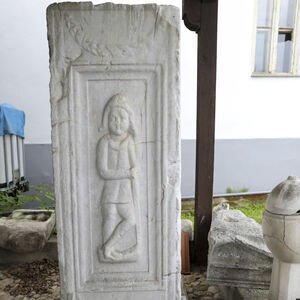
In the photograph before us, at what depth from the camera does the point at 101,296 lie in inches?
68.5

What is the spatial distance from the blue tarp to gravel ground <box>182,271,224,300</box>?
312cm

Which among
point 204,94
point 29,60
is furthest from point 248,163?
point 29,60

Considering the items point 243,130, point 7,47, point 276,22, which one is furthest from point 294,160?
point 7,47

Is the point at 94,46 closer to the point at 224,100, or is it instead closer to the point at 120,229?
the point at 120,229

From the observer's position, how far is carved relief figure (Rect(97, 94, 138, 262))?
1547 mm

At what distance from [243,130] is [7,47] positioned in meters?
4.21

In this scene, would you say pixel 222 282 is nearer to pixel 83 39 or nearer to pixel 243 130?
pixel 83 39

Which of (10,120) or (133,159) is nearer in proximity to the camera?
(133,159)

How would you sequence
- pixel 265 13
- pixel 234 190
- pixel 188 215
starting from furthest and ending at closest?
pixel 234 190 < pixel 265 13 < pixel 188 215

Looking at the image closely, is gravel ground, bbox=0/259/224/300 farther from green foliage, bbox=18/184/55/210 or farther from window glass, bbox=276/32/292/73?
window glass, bbox=276/32/292/73

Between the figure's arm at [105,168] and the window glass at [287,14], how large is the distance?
15.9ft

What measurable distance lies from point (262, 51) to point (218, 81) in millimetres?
1073

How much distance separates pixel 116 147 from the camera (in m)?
1.58

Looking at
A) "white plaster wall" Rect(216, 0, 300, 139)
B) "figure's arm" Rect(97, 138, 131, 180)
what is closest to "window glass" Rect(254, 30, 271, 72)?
Answer: "white plaster wall" Rect(216, 0, 300, 139)
